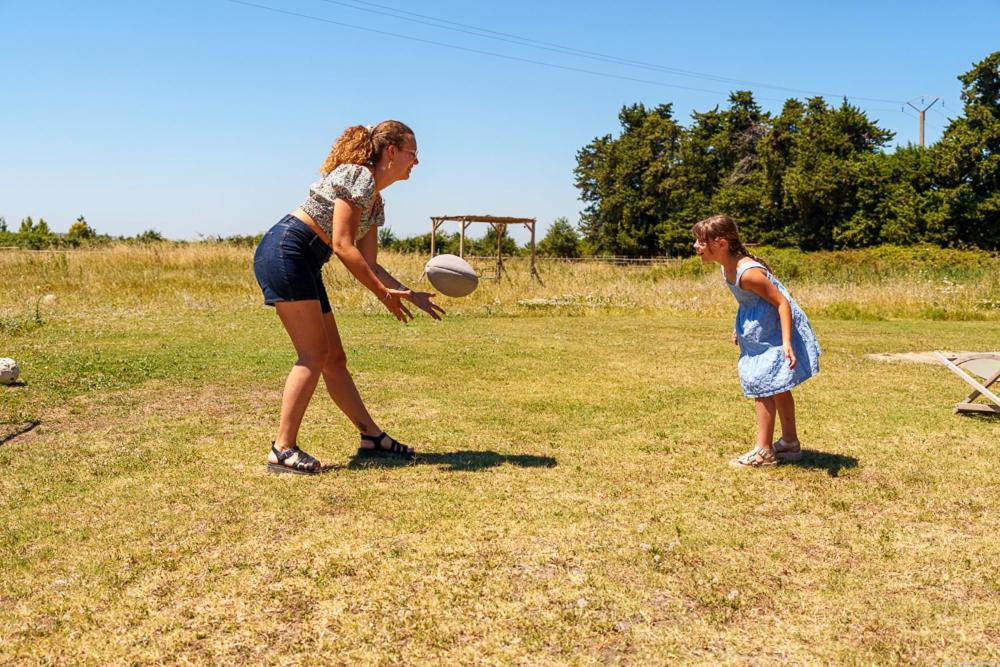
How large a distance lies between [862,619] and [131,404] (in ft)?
21.1

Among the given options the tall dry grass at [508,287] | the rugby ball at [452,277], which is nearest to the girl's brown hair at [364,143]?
the rugby ball at [452,277]

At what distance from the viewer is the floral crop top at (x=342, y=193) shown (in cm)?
500

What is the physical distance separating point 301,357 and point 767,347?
2996mm

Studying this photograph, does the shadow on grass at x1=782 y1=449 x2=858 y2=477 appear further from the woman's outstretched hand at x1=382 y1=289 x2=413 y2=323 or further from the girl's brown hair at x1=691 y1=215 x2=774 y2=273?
the woman's outstretched hand at x1=382 y1=289 x2=413 y2=323

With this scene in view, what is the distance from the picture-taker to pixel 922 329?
16266mm

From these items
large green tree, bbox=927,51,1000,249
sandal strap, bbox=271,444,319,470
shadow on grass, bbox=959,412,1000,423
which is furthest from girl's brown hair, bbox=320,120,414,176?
large green tree, bbox=927,51,1000,249

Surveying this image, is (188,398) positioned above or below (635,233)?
below

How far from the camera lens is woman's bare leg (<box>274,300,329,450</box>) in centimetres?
516

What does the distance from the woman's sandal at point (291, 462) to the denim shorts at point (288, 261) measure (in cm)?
93

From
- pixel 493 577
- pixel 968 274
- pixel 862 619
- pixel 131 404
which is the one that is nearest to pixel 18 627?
pixel 493 577

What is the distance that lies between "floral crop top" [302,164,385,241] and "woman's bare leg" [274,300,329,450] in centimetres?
51

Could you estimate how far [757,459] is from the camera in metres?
5.60

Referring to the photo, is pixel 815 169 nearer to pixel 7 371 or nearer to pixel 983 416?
pixel 983 416

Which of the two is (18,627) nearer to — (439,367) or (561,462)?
(561,462)
